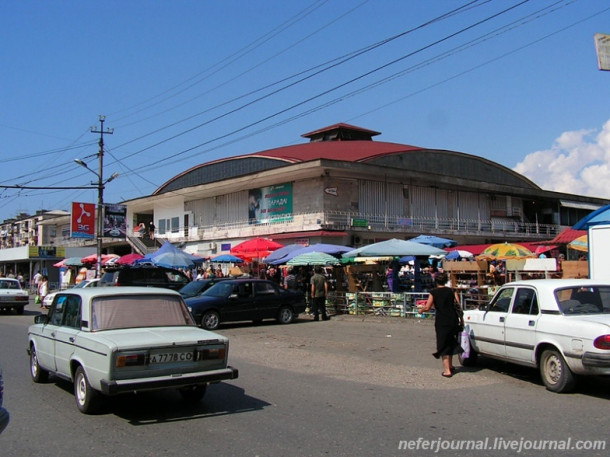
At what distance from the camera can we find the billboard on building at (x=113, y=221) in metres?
35.6

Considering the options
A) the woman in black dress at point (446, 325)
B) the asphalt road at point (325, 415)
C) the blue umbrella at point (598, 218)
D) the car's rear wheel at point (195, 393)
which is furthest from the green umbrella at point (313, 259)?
the car's rear wheel at point (195, 393)

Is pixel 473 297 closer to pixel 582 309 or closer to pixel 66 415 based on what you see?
pixel 582 309

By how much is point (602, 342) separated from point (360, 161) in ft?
89.1

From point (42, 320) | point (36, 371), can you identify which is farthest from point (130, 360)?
point (36, 371)

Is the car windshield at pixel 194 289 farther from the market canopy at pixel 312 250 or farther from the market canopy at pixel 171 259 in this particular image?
the market canopy at pixel 171 259

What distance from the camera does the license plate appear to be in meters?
6.72

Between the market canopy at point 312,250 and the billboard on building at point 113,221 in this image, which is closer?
the market canopy at point 312,250

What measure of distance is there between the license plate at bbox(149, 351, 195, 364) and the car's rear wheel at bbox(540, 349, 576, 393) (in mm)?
5097

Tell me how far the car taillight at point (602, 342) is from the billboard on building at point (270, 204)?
88.6 ft

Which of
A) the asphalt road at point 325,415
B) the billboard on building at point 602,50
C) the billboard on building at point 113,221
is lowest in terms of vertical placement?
the asphalt road at point 325,415

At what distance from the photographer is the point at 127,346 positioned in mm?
6543

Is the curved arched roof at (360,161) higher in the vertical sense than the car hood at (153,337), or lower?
higher

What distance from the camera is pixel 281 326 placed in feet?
60.4

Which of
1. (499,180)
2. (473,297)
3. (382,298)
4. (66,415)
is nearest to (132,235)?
(499,180)
